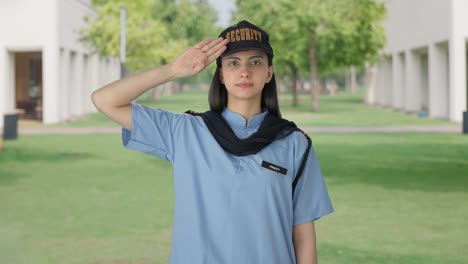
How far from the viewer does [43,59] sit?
33062 mm

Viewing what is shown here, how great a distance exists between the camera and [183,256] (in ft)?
9.46

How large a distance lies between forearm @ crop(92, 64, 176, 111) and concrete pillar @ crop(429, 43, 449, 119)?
3425 cm

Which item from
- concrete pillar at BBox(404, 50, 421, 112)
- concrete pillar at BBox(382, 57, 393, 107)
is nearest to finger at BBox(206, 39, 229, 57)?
concrete pillar at BBox(404, 50, 421, 112)

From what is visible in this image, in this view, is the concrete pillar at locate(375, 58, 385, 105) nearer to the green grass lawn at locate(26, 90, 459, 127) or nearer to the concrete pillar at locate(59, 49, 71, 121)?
the green grass lawn at locate(26, 90, 459, 127)

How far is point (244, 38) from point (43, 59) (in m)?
31.3

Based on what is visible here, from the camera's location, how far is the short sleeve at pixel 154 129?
9.86ft

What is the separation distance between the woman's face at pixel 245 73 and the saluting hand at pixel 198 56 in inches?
3.3

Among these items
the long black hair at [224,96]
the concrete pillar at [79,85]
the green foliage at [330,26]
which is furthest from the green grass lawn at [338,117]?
the long black hair at [224,96]

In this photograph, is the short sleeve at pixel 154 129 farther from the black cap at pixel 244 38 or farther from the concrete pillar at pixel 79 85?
the concrete pillar at pixel 79 85

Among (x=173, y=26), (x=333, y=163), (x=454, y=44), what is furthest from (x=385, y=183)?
(x=173, y=26)

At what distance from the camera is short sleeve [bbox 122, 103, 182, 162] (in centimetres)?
300

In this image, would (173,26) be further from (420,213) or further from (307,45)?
(420,213)

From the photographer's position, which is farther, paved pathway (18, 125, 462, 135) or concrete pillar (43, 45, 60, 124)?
concrete pillar (43, 45, 60, 124)

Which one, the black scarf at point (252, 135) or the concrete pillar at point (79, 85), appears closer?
the black scarf at point (252, 135)
